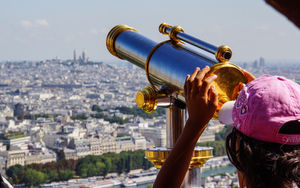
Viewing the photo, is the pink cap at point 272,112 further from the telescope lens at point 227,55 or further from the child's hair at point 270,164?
the telescope lens at point 227,55

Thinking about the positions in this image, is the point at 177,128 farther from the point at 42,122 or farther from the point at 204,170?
the point at 42,122

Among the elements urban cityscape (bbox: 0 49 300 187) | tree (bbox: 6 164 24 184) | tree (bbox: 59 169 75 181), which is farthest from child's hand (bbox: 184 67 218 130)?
tree (bbox: 6 164 24 184)

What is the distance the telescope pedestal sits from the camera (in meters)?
0.68

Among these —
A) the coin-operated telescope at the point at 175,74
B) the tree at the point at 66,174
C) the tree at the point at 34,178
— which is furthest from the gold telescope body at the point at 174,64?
the tree at the point at 66,174

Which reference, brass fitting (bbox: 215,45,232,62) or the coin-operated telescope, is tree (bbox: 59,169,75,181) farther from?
brass fitting (bbox: 215,45,232,62)

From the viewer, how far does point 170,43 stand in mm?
769

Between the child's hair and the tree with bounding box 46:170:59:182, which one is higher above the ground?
the child's hair

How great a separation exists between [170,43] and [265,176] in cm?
38

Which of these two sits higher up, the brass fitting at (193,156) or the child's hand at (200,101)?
the child's hand at (200,101)

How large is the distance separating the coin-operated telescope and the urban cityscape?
1242 cm

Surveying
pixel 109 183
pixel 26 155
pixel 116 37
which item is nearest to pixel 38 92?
pixel 26 155

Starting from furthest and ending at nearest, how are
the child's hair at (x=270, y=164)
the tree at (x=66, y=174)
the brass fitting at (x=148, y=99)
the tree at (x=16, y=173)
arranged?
the tree at (x=66, y=174) < the tree at (x=16, y=173) < the brass fitting at (x=148, y=99) < the child's hair at (x=270, y=164)

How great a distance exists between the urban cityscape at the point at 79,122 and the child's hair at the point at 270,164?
1275 centimetres

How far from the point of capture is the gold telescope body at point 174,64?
62 centimetres
